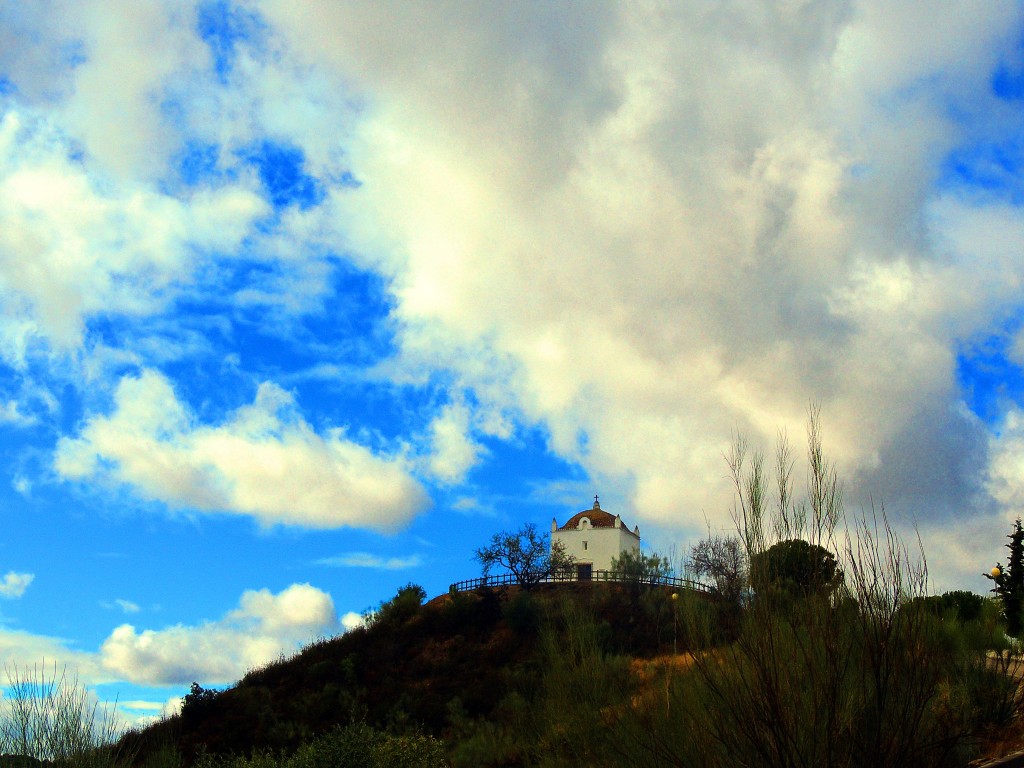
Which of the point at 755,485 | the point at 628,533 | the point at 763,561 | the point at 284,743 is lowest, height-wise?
the point at 284,743

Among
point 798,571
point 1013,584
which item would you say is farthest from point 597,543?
point 798,571

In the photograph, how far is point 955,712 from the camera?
10.1 meters

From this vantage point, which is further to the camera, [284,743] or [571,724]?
[284,743]

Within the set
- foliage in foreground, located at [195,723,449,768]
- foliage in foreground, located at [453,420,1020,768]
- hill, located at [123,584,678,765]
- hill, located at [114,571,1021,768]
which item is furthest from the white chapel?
foliage in foreground, located at [453,420,1020,768]

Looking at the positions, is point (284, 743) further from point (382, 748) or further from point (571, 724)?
point (571, 724)

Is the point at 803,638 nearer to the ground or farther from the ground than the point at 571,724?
farther from the ground

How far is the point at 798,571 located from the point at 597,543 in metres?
55.1

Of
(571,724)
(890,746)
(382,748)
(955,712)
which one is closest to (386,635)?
(382,748)

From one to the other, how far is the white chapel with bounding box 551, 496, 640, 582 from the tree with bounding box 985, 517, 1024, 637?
123ft

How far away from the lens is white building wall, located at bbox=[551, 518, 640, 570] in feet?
202

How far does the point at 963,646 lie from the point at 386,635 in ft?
103

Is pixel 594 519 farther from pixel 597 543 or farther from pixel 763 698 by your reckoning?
pixel 763 698

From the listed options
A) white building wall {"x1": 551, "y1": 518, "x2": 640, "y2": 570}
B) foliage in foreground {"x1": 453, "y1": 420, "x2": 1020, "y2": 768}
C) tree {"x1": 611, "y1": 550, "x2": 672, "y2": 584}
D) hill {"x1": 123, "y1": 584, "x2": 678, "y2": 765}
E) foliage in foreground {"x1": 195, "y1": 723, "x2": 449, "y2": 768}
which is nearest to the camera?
foliage in foreground {"x1": 453, "y1": 420, "x2": 1020, "y2": 768}

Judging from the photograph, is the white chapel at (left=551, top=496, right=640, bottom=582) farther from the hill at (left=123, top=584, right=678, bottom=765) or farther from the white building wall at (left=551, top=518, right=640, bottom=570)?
the hill at (left=123, top=584, right=678, bottom=765)
